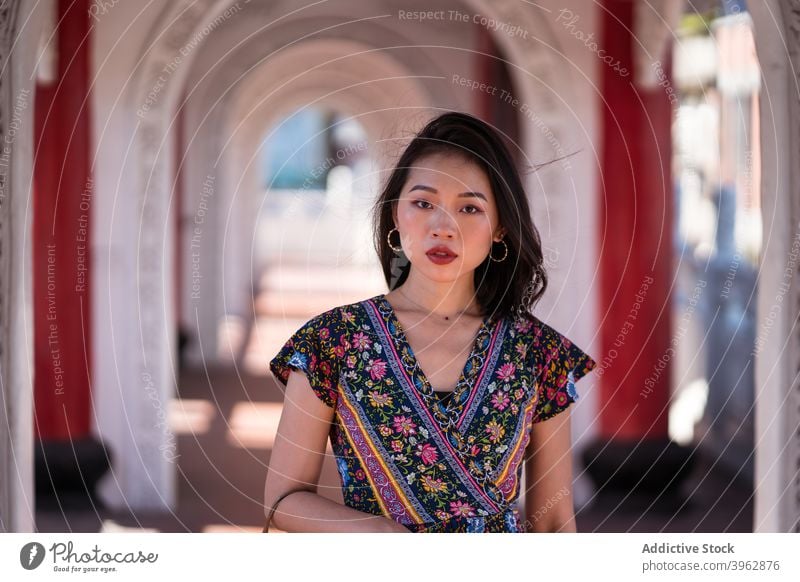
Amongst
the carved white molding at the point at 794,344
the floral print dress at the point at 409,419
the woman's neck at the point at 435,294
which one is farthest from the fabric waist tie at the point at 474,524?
the carved white molding at the point at 794,344

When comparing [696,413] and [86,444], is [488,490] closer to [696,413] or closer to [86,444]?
[86,444]

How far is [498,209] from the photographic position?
60.4 inches

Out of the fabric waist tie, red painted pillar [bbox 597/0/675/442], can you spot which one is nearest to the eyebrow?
the fabric waist tie

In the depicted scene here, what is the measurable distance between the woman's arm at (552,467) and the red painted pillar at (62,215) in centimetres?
289

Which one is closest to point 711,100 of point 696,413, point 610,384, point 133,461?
point 696,413

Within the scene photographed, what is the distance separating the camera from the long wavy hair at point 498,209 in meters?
1.50

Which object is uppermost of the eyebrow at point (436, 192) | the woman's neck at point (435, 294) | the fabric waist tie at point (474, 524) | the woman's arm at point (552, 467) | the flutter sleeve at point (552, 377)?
the eyebrow at point (436, 192)

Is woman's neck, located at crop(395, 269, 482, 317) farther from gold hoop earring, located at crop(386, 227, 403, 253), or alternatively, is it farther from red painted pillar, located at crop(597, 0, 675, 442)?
red painted pillar, located at crop(597, 0, 675, 442)

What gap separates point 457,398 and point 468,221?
0.84 feet

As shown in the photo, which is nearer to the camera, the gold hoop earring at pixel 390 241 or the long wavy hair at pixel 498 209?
the long wavy hair at pixel 498 209

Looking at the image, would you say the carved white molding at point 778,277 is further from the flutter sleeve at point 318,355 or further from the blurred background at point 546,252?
the flutter sleeve at point 318,355

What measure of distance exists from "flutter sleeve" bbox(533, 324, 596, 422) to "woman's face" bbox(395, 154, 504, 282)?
0.16 m

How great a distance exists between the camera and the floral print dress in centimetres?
145

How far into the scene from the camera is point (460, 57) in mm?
7691
